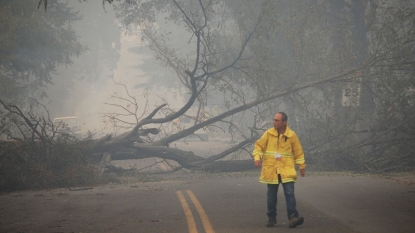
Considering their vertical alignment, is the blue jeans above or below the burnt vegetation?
below

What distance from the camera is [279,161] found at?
23.8ft

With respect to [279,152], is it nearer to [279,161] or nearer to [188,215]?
[279,161]

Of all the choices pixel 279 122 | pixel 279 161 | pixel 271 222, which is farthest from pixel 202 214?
pixel 279 122

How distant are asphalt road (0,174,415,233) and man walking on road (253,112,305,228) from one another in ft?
1.28

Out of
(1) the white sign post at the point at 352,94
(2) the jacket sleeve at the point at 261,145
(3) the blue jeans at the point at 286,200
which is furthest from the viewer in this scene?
(1) the white sign post at the point at 352,94

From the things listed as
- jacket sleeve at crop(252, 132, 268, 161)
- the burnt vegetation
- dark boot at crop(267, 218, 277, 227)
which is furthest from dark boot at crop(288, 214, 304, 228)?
the burnt vegetation

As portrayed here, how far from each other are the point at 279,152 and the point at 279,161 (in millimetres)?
135

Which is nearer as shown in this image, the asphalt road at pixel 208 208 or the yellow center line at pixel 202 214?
the yellow center line at pixel 202 214

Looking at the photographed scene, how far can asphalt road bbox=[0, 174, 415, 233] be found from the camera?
7281 millimetres

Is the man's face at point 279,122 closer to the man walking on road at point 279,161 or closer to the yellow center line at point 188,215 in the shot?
the man walking on road at point 279,161

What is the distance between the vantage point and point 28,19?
66.2ft

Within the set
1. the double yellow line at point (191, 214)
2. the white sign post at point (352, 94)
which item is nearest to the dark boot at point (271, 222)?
the double yellow line at point (191, 214)

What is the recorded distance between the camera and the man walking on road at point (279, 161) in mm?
7152

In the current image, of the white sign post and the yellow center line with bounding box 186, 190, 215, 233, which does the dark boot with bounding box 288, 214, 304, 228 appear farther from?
the white sign post
